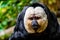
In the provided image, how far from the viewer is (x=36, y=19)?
1229 mm

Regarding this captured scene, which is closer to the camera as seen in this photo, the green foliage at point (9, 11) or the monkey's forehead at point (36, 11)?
the monkey's forehead at point (36, 11)

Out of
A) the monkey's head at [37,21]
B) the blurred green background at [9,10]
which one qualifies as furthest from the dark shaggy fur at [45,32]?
the blurred green background at [9,10]

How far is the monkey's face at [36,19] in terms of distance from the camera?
4.01 feet

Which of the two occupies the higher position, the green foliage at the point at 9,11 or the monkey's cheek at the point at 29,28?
the green foliage at the point at 9,11

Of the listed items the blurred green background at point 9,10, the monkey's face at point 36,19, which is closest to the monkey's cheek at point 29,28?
the monkey's face at point 36,19

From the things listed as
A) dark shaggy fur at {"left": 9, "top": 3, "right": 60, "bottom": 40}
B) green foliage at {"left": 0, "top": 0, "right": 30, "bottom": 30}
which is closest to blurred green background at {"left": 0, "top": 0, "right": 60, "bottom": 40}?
green foliage at {"left": 0, "top": 0, "right": 30, "bottom": 30}

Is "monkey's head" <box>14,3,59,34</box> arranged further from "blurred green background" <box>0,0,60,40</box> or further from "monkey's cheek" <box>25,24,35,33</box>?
"blurred green background" <box>0,0,60,40</box>

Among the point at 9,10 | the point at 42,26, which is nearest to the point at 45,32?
the point at 42,26

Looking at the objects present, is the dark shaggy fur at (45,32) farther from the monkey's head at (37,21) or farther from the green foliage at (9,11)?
the green foliage at (9,11)

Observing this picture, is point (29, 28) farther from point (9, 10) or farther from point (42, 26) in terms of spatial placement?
point (9, 10)

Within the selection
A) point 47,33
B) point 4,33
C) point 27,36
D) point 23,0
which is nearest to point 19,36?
point 27,36

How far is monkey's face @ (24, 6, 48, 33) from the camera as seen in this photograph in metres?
1.22

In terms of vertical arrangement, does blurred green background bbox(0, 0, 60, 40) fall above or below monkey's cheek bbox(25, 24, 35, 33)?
above

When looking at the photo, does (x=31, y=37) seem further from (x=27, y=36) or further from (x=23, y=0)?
(x=23, y=0)
